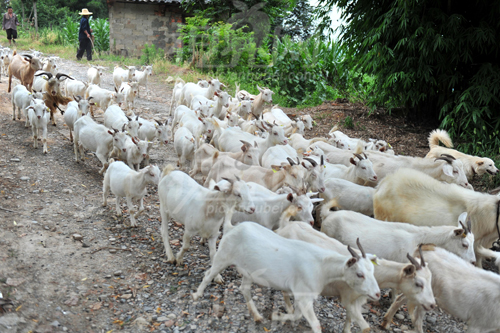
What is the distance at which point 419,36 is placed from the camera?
920cm

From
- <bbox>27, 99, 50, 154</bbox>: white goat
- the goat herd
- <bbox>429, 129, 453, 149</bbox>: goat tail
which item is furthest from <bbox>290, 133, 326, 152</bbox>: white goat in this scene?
<bbox>27, 99, 50, 154</bbox>: white goat

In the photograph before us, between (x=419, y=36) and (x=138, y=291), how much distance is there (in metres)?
8.09

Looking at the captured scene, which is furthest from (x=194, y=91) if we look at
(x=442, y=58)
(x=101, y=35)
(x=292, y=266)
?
(x=101, y=35)

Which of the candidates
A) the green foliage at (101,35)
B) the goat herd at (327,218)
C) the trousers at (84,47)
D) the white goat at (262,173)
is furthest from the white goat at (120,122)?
the green foliage at (101,35)

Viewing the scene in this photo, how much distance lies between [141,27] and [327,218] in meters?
18.9

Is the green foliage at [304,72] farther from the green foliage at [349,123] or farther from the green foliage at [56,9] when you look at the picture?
the green foliage at [56,9]

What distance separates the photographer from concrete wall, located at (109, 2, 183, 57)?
20.8m

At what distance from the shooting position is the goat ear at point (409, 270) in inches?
148

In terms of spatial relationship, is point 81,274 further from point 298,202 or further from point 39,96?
point 39,96

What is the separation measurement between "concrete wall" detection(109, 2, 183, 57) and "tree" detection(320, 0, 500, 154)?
13175 mm

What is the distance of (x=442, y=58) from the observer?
8977 millimetres

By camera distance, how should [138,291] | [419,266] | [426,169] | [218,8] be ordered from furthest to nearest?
[218,8]
[426,169]
[138,291]
[419,266]

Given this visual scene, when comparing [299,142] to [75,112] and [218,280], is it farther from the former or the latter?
[75,112]

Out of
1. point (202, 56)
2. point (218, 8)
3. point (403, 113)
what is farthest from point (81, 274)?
point (218, 8)
